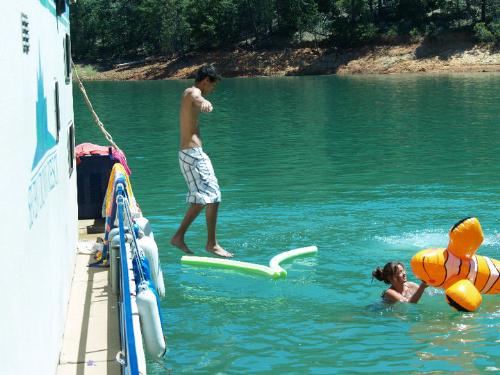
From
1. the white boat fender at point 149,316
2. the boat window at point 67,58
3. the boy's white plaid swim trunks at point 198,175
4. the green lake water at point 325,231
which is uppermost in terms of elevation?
the boat window at point 67,58

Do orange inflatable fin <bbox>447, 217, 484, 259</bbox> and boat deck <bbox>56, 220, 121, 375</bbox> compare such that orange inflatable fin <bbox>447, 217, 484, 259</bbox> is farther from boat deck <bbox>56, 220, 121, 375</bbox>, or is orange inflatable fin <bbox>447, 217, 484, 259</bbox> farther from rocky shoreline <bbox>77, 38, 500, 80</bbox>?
rocky shoreline <bbox>77, 38, 500, 80</bbox>

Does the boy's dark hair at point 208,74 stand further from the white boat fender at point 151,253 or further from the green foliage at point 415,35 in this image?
the green foliage at point 415,35

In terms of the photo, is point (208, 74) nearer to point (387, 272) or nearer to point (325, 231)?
point (387, 272)

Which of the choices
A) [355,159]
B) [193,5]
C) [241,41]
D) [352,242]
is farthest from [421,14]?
[352,242]

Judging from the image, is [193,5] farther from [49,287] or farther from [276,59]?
[49,287]

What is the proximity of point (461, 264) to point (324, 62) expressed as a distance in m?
57.5

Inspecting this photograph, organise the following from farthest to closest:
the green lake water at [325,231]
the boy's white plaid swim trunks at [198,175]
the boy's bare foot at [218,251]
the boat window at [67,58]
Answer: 1. the boy's bare foot at [218,251]
2. the boy's white plaid swim trunks at [198,175]
3. the boat window at [67,58]
4. the green lake water at [325,231]

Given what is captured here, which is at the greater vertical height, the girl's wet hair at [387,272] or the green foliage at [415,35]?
the green foliage at [415,35]

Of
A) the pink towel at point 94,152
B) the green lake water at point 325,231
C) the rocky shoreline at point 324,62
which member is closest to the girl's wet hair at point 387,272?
the green lake water at point 325,231

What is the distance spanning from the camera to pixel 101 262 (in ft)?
28.8

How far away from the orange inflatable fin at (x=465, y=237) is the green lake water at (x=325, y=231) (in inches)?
26.2

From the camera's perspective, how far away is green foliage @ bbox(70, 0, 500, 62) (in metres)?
65.5

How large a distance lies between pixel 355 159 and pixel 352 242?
8.75 m

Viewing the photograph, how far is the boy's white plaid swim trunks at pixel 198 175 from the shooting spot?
30.7 feet
